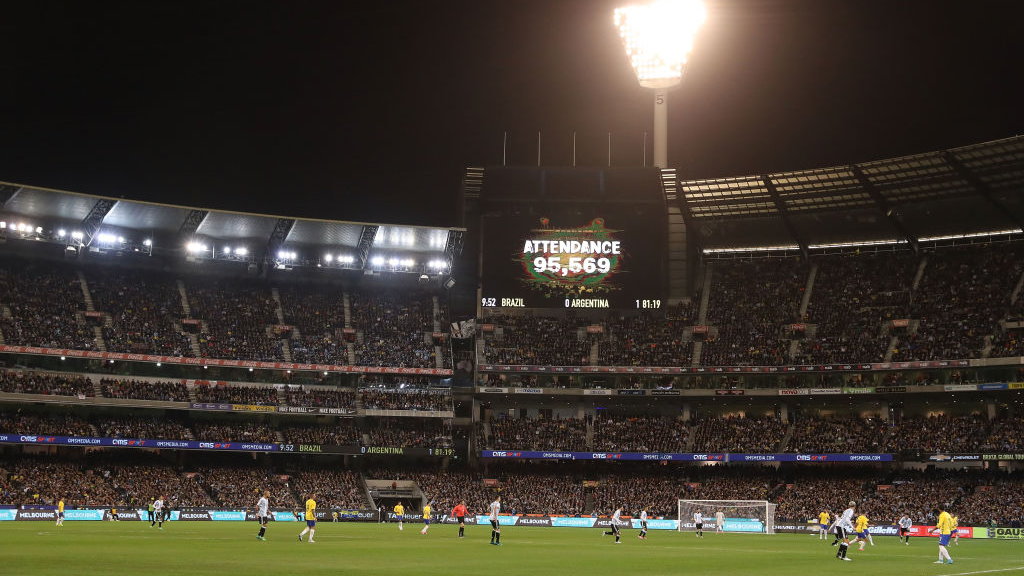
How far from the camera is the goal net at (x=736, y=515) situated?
6831 centimetres

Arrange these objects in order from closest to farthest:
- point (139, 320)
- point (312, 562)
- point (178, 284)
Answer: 1. point (312, 562)
2. point (139, 320)
3. point (178, 284)

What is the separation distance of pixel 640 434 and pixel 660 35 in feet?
113

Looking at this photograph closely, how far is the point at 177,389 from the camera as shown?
275 feet

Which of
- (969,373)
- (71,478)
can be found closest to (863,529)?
(969,373)

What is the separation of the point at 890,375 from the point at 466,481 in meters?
37.0

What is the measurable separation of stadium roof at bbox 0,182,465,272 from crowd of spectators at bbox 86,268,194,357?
3.85 meters

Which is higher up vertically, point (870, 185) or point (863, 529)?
point (870, 185)

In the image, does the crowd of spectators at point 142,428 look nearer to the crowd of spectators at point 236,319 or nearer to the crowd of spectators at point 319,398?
the crowd of spectators at point 236,319

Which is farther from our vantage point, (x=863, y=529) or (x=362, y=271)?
(x=362, y=271)

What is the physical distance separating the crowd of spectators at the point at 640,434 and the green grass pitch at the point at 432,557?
130ft

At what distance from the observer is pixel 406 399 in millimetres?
89812

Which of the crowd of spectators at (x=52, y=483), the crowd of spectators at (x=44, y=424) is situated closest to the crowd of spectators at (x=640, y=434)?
the crowd of spectators at (x=52, y=483)

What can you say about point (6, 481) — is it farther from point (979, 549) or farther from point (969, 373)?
point (969, 373)

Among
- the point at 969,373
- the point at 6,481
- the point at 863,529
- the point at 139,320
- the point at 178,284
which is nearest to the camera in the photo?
the point at 863,529
